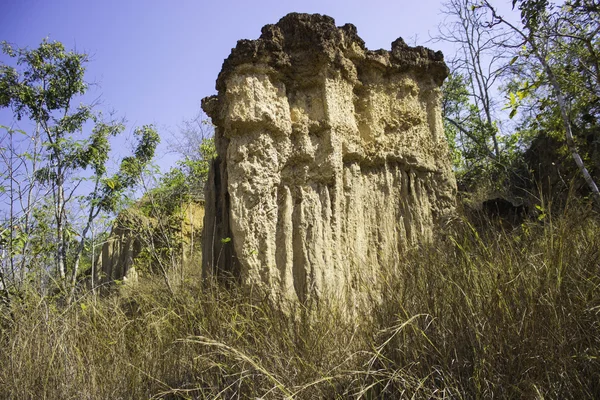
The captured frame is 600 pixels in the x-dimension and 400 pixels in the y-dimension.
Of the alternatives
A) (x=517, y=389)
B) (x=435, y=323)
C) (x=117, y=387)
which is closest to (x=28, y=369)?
A: (x=117, y=387)

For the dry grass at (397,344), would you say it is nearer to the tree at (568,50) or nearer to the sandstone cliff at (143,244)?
the tree at (568,50)

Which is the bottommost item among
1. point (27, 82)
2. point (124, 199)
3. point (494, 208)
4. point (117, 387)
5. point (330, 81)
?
point (117, 387)

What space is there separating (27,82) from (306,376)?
8.25 meters

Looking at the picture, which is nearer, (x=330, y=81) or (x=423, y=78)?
(x=330, y=81)

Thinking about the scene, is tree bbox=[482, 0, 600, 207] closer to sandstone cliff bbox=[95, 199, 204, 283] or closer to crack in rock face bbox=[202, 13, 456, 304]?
crack in rock face bbox=[202, 13, 456, 304]

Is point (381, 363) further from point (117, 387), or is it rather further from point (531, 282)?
point (117, 387)

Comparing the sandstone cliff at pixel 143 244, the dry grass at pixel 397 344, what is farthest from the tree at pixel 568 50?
the sandstone cliff at pixel 143 244

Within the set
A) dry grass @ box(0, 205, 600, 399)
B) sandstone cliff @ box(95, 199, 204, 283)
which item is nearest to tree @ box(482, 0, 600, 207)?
dry grass @ box(0, 205, 600, 399)

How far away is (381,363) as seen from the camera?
2.79 metres

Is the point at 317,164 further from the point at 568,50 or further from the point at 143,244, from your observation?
the point at 143,244

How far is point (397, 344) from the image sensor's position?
2.82m

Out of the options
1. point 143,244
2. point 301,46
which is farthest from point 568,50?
point 143,244

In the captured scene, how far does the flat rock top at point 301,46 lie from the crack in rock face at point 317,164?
0.01m

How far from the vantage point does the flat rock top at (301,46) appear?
4918 mm
